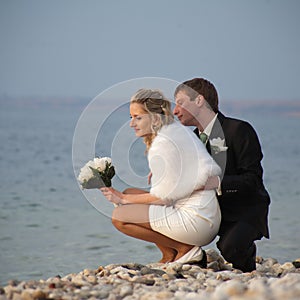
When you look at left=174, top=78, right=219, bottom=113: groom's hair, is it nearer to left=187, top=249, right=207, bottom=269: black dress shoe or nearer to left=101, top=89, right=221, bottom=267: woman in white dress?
left=101, top=89, right=221, bottom=267: woman in white dress

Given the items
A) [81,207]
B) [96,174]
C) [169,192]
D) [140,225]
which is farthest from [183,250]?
[81,207]

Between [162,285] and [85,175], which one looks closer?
[162,285]

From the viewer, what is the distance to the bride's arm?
4.88 m

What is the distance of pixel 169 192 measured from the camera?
15.8ft

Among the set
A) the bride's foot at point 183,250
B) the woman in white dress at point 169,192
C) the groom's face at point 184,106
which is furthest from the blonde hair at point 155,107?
the bride's foot at point 183,250

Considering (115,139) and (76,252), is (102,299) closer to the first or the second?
(115,139)

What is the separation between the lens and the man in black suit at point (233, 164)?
510cm

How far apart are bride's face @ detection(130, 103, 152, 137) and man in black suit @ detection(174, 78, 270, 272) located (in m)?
0.35

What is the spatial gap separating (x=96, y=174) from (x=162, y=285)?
99 cm

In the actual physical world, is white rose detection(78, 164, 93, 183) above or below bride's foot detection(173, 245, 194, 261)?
above

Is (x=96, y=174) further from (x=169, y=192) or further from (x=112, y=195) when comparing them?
(x=169, y=192)

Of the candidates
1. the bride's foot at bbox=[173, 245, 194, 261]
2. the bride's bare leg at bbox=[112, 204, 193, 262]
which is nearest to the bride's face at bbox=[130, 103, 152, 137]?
the bride's bare leg at bbox=[112, 204, 193, 262]

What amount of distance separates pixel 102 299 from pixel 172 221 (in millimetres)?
1041

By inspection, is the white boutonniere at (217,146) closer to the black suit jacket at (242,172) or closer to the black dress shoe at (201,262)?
the black suit jacket at (242,172)
